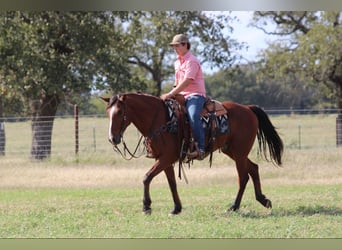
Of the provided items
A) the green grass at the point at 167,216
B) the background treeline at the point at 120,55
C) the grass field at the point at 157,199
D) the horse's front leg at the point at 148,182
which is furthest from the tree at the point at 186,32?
the horse's front leg at the point at 148,182

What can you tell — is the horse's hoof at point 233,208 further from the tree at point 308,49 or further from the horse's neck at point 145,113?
the tree at point 308,49

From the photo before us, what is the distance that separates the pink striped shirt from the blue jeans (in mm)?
90

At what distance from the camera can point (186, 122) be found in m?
6.88

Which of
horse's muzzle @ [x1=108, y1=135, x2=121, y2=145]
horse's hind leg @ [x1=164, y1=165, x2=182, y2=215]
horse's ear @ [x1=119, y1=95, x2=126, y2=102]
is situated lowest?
horse's hind leg @ [x1=164, y1=165, x2=182, y2=215]

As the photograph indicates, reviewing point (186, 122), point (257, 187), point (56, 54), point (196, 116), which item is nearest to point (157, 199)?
point (257, 187)

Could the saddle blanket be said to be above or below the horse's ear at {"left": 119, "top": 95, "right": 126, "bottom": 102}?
below

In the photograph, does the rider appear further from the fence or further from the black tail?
the fence

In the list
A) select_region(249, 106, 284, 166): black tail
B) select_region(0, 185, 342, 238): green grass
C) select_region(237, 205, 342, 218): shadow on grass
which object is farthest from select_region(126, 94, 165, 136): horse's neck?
select_region(249, 106, 284, 166): black tail

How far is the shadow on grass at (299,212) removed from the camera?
6.72 meters

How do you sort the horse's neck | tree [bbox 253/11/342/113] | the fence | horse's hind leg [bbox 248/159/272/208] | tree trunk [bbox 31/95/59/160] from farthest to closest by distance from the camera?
1. tree [bbox 253/11/342/113]
2. the fence
3. tree trunk [bbox 31/95/59/160]
4. horse's hind leg [bbox 248/159/272/208]
5. the horse's neck

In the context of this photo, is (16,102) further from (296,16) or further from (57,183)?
(296,16)

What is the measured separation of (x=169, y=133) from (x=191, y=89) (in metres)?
0.53

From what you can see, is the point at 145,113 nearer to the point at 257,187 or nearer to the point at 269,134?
the point at 257,187

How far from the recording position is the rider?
6.78 metres
